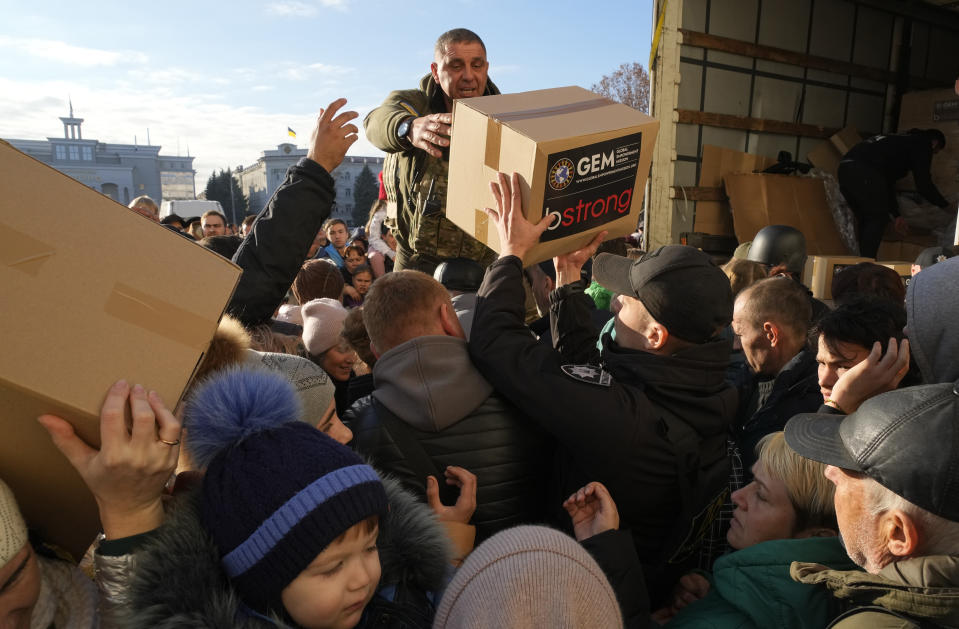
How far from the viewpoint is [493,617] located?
2.70 ft

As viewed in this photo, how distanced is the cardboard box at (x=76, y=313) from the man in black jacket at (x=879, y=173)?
7727mm

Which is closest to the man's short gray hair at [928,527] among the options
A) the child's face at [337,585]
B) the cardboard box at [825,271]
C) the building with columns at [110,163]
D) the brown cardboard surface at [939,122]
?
the child's face at [337,585]

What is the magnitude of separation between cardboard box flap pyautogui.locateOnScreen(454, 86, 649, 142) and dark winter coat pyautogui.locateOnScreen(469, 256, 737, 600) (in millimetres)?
420

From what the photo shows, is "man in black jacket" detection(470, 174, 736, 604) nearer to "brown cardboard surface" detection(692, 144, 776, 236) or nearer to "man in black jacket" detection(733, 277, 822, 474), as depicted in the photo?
"man in black jacket" detection(733, 277, 822, 474)

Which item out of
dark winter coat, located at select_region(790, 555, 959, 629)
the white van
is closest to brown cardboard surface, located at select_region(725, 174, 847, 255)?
dark winter coat, located at select_region(790, 555, 959, 629)

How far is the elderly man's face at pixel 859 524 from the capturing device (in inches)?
47.3

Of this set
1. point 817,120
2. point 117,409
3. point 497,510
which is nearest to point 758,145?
point 817,120

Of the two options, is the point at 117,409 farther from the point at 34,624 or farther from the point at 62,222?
the point at 34,624

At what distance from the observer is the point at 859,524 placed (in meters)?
1.23

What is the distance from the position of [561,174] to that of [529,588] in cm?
140

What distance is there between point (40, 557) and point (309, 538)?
1.79 feet

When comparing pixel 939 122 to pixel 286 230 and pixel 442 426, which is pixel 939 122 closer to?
pixel 442 426

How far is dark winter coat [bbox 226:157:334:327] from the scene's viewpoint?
1.79m

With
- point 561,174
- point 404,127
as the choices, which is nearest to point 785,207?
point 404,127
